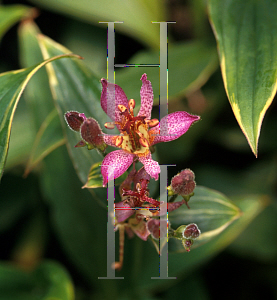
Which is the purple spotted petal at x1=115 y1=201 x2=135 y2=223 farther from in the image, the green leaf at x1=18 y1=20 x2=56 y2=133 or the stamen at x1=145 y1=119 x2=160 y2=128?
the green leaf at x1=18 y1=20 x2=56 y2=133

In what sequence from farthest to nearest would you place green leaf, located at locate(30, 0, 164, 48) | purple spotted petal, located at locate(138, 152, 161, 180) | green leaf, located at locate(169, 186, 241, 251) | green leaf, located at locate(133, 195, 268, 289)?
green leaf, located at locate(30, 0, 164, 48), green leaf, located at locate(133, 195, 268, 289), green leaf, located at locate(169, 186, 241, 251), purple spotted petal, located at locate(138, 152, 161, 180)

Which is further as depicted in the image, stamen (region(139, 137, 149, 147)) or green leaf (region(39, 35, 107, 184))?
green leaf (region(39, 35, 107, 184))

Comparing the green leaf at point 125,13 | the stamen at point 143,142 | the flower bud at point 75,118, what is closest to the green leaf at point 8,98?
the flower bud at point 75,118

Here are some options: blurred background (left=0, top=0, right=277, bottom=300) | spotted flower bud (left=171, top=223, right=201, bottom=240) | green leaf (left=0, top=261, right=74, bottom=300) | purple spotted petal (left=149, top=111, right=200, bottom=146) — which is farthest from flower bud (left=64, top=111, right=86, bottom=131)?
green leaf (left=0, top=261, right=74, bottom=300)

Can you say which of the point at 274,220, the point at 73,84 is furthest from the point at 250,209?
the point at 73,84

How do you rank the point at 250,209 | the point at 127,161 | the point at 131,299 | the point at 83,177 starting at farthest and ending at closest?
the point at 131,299
the point at 250,209
the point at 83,177
the point at 127,161

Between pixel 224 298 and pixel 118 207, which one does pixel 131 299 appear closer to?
pixel 224 298

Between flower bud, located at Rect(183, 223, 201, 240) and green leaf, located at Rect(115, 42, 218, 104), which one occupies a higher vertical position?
green leaf, located at Rect(115, 42, 218, 104)
